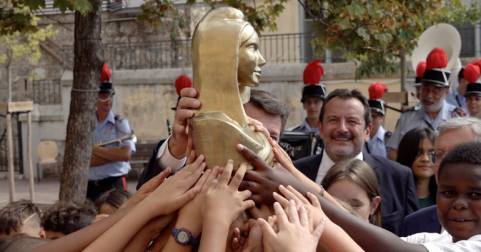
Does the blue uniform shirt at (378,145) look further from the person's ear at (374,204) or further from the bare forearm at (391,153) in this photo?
the person's ear at (374,204)

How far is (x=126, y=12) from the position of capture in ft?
60.0

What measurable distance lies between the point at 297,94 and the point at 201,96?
13.0 metres

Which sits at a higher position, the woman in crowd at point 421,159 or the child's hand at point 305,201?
the child's hand at point 305,201

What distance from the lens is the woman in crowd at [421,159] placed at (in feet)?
16.6

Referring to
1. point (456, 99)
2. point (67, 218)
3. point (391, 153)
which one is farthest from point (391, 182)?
point (456, 99)

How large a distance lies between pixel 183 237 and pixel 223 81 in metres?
0.44

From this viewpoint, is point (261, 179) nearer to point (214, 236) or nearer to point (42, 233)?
point (214, 236)

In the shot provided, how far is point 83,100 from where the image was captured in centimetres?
652

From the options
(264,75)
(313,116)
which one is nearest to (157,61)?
(264,75)

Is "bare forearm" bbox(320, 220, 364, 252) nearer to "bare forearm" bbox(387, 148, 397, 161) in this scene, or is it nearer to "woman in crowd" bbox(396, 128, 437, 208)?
"woman in crowd" bbox(396, 128, 437, 208)

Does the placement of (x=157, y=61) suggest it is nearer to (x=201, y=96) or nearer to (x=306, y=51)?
(x=306, y=51)

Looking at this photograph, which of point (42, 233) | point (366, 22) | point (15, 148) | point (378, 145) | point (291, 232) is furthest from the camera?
point (15, 148)

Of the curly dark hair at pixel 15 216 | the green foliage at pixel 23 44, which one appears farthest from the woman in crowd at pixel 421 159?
the green foliage at pixel 23 44

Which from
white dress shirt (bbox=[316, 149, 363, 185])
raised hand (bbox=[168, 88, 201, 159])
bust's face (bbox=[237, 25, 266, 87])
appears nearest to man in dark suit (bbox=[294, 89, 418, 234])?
white dress shirt (bbox=[316, 149, 363, 185])
